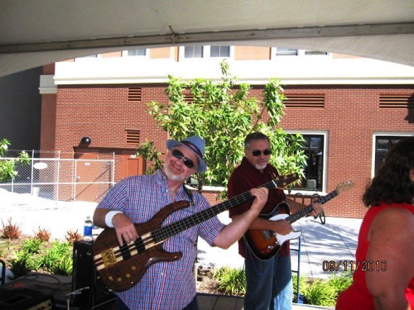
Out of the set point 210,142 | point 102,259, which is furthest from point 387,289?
point 210,142

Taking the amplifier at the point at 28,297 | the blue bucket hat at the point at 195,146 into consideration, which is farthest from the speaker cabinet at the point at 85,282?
the blue bucket hat at the point at 195,146

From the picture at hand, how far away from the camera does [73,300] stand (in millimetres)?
3584

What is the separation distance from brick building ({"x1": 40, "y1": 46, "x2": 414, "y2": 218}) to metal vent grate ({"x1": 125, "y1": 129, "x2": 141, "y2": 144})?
4cm

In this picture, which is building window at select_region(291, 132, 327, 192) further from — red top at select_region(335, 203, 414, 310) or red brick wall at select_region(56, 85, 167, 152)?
red top at select_region(335, 203, 414, 310)

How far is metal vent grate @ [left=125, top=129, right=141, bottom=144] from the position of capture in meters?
14.3

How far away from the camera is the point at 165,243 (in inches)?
82.6

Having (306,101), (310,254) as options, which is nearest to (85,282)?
(310,254)

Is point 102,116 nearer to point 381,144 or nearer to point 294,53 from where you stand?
point 294,53

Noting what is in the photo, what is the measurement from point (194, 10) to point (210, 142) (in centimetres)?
Answer: 216

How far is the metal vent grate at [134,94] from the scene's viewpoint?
46.7 ft

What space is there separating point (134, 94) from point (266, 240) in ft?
40.4

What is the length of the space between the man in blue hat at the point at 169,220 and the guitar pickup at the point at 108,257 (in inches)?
4.6

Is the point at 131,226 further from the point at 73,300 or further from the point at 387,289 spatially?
the point at 73,300

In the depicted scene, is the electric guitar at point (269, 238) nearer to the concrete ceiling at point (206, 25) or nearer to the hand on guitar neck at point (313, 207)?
the hand on guitar neck at point (313, 207)
